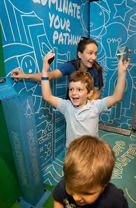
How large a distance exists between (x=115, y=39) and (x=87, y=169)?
214cm

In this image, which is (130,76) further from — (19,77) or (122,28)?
(19,77)

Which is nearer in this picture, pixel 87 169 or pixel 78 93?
pixel 87 169

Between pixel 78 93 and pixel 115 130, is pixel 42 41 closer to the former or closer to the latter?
pixel 78 93

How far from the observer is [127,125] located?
2574 millimetres

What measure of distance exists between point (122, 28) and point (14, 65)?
66.2 inches

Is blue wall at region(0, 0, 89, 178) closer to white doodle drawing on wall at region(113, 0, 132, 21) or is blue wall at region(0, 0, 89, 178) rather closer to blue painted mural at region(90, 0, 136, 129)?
blue painted mural at region(90, 0, 136, 129)

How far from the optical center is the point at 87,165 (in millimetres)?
600

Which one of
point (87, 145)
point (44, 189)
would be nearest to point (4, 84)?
point (87, 145)

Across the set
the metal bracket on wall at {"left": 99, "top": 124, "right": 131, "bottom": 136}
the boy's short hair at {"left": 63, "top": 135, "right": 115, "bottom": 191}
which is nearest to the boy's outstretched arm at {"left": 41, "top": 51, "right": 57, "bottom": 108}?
the boy's short hair at {"left": 63, "top": 135, "right": 115, "bottom": 191}

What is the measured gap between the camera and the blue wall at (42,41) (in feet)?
3.87

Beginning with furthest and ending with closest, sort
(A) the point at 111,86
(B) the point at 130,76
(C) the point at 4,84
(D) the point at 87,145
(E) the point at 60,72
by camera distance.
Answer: (A) the point at 111,86
(B) the point at 130,76
(E) the point at 60,72
(C) the point at 4,84
(D) the point at 87,145

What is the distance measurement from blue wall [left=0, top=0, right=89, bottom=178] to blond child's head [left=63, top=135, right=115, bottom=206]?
0.85 meters

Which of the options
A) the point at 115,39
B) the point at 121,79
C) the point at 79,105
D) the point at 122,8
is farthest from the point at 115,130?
the point at 122,8

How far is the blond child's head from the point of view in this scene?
0.59m
